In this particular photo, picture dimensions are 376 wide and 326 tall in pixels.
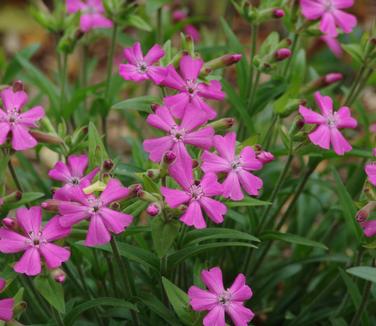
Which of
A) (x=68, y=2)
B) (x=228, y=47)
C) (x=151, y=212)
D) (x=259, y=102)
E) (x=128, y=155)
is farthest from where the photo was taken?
(x=128, y=155)

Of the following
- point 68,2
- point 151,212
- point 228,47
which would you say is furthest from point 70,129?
point 151,212

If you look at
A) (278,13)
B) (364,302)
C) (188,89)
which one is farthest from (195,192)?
(278,13)

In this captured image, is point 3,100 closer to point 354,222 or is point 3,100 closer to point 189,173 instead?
point 189,173

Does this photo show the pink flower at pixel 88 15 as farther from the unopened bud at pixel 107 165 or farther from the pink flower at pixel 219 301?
the pink flower at pixel 219 301

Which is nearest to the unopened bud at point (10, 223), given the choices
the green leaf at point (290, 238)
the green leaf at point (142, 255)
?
the green leaf at point (142, 255)

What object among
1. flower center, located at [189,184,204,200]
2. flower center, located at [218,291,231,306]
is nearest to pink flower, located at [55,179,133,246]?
flower center, located at [189,184,204,200]

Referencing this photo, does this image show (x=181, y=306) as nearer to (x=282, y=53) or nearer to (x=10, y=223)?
(x=10, y=223)

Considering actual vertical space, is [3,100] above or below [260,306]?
above
